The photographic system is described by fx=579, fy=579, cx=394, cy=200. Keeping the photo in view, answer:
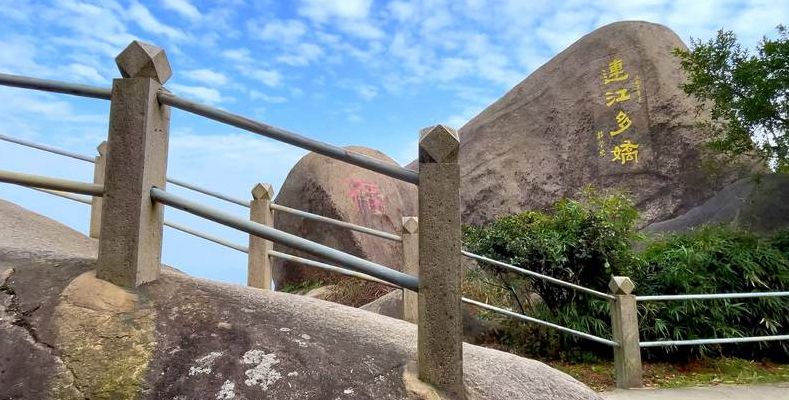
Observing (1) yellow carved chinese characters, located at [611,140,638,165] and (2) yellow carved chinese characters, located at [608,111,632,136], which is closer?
(1) yellow carved chinese characters, located at [611,140,638,165]

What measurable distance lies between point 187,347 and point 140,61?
3.90ft

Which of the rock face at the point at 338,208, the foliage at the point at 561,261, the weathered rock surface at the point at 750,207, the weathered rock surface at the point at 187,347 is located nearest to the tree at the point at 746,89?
the weathered rock surface at the point at 750,207

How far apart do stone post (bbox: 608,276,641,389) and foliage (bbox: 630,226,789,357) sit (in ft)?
4.36

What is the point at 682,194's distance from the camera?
34.4ft

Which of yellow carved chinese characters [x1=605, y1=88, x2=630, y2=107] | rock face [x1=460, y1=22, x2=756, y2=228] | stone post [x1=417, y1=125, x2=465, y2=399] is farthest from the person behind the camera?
yellow carved chinese characters [x1=605, y1=88, x2=630, y2=107]

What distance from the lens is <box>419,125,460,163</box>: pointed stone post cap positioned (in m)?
2.12

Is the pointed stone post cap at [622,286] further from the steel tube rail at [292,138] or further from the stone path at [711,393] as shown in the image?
the steel tube rail at [292,138]

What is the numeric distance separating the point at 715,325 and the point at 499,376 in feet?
17.6

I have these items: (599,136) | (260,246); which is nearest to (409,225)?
(260,246)

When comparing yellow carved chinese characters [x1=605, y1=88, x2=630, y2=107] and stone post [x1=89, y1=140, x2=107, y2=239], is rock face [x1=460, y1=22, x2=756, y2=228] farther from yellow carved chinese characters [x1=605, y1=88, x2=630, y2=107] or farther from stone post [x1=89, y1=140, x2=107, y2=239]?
stone post [x1=89, y1=140, x2=107, y2=239]

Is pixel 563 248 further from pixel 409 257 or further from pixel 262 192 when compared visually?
pixel 262 192

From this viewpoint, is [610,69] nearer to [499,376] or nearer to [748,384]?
[748,384]

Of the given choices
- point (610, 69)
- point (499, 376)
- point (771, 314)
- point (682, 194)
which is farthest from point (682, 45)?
point (499, 376)

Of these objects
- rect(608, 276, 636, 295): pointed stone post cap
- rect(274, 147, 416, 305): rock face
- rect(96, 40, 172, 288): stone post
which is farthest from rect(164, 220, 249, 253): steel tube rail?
rect(274, 147, 416, 305): rock face
